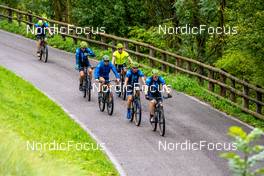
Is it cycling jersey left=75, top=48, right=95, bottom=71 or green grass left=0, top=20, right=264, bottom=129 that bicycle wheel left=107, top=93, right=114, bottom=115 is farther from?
green grass left=0, top=20, right=264, bottom=129

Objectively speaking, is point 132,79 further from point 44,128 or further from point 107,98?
point 44,128

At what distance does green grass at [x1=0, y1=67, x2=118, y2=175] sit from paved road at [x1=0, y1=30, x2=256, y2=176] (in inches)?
24.6

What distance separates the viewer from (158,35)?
28469 mm

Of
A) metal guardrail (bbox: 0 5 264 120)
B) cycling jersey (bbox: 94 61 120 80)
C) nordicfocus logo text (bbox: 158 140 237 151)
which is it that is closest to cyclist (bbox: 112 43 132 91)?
cycling jersey (bbox: 94 61 120 80)

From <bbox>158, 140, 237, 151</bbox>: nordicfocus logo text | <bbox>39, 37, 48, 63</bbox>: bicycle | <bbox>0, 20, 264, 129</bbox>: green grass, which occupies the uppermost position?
<bbox>39, 37, 48, 63</bbox>: bicycle

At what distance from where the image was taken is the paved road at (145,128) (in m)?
13.3

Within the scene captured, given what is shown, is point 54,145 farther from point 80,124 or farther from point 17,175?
point 17,175

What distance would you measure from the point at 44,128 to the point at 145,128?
133 inches

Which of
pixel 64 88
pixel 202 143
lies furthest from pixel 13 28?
pixel 202 143

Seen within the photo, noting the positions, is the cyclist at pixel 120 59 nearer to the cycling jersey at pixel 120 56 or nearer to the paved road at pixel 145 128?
the cycling jersey at pixel 120 56

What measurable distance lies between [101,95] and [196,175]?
249 inches

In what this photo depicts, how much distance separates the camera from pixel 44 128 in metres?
14.8

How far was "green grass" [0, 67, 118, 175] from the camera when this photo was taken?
11.8 metres

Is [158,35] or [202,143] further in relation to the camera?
[158,35]
